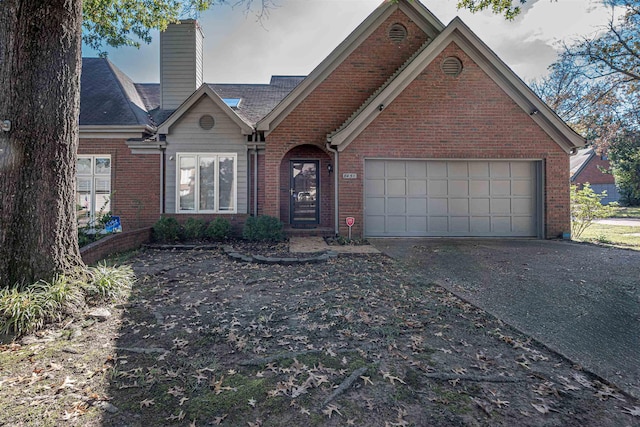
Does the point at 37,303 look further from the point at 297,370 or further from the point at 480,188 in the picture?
the point at 480,188

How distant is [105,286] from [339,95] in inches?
343

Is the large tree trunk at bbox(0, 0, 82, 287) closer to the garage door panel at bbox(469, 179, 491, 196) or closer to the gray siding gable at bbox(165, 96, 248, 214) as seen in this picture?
the gray siding gable at bbox(165, 96, 248, 214)

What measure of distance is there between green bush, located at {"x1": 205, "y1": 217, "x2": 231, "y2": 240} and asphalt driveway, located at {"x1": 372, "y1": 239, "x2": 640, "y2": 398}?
448cm

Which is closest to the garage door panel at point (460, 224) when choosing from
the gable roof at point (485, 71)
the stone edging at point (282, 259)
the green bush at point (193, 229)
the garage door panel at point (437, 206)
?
the garage door panel at point (437, 206)

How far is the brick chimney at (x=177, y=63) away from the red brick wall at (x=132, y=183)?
3.30 meters

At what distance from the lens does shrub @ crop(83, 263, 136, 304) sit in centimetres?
436

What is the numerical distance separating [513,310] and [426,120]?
701 cm

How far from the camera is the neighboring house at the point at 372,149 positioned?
9.74 m

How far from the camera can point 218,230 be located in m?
9.79

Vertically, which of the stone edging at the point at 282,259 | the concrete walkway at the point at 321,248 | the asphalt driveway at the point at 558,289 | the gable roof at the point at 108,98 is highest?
the gable roof at the point at 108,98

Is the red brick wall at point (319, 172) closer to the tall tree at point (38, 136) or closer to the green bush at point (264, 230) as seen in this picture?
the green bush at point (264, 230)

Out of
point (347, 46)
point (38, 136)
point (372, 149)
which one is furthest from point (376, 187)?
point (38, 136)

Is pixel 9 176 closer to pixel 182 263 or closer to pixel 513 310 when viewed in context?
pixel 182 263

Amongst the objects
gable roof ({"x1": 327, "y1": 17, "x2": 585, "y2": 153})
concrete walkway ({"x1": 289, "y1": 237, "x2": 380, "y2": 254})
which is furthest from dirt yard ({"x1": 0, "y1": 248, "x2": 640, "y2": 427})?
gable roof ({"x1": 327, "y1": 17, "x2": 585, "y2": 153})
